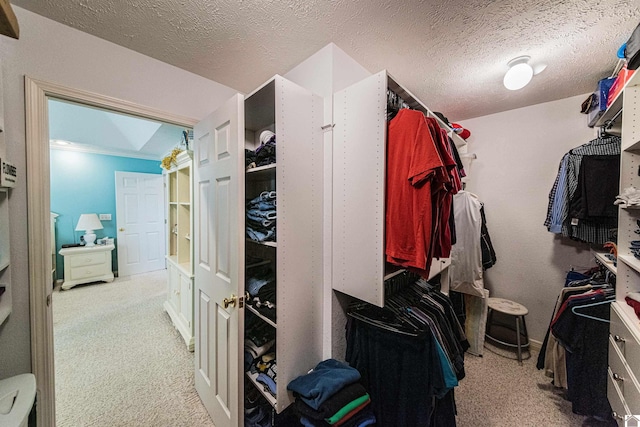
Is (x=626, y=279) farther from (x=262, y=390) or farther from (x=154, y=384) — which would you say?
(x=154, y=384)

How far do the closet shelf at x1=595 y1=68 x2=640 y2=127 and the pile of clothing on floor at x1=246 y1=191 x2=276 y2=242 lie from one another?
1939 millimetres

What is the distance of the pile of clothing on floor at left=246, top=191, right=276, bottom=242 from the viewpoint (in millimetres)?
1252

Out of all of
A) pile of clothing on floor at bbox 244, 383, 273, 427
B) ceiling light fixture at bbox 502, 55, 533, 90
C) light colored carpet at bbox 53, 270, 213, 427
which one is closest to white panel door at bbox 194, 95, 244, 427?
pile of clothing on floor at bbox 244, 383, 273, 427

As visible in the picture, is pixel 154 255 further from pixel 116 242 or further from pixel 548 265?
pixel 548 265

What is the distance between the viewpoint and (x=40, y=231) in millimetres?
1186

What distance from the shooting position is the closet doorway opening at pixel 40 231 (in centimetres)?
115

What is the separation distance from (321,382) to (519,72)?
227 cm

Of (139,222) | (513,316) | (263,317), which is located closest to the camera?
(263,317)

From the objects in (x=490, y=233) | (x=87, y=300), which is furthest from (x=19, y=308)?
(x=490, y=233)

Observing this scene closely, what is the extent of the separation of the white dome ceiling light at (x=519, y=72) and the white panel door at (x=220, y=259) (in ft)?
5.96

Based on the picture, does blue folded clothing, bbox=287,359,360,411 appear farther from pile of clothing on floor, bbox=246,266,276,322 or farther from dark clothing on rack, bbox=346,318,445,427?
pile of clothing on floor, bbox=246,266,276,322

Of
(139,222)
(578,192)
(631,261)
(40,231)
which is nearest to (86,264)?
(139,222)

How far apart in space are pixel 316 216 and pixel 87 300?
163 inches

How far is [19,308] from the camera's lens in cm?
116
